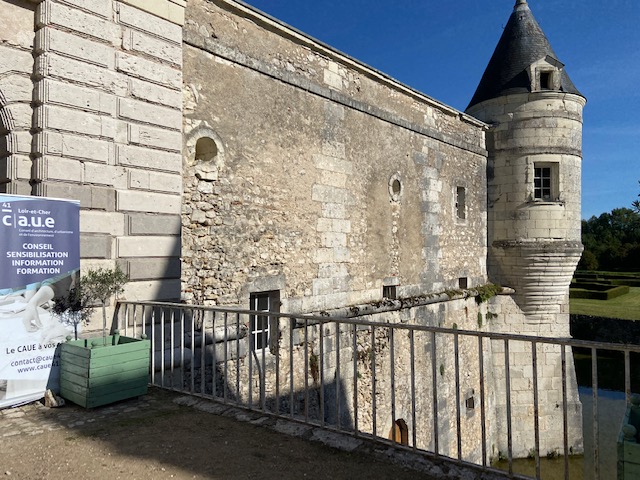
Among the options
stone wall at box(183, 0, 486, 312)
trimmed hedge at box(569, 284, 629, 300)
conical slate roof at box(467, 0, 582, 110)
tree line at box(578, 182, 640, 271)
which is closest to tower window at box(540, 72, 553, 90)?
conical slate roof at box(467, 0, 582, 110)

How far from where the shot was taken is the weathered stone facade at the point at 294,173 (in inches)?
186

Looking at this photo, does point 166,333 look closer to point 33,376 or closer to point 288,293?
point 33,376

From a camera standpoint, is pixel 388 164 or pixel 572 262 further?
pixel 572 262

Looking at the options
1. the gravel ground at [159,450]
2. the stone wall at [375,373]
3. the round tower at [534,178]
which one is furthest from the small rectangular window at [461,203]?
the gravel ground at [159,450]

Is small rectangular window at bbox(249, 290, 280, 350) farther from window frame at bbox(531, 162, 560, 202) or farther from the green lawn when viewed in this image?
the green lawn

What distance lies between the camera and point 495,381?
12.8 m

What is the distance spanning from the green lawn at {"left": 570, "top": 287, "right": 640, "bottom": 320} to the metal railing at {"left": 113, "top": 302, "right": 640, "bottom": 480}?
8.31m

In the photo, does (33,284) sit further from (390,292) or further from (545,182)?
(545,182)

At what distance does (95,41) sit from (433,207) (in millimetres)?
7649

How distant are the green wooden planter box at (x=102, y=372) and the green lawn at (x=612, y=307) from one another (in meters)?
22.0

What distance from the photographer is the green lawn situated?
71.3 feet

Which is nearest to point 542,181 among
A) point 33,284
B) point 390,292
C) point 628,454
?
point 390,292

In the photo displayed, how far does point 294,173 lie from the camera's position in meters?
7.41

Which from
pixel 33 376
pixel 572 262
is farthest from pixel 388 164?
pixel 33 376
